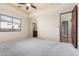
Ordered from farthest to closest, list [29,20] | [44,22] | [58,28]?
[29,20] → [44,22] → [58,28]

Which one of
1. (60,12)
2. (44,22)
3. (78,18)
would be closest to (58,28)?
(60,12)

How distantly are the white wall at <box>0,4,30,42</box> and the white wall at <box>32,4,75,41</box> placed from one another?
57.7 inches

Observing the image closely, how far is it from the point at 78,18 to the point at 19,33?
5273 millimetres

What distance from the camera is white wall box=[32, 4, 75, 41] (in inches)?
Answer: 220

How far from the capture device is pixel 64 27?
10.1m

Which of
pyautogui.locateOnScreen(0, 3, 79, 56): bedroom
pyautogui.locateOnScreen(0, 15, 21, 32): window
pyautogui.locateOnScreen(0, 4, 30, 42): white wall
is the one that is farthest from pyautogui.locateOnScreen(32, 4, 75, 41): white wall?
pyautogui.locateOnScreen(0, 15, 21, 32): window

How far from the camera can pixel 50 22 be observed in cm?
648

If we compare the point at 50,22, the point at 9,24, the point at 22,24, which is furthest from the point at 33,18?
the point at 9,24

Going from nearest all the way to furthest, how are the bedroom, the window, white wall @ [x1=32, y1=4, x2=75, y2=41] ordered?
the bedroom, white wall @ [x1=32, y1=4, x2=75, y2=41], the window

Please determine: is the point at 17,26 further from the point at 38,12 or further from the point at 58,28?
the point at 58,28

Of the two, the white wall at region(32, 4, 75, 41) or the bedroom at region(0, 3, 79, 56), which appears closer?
the bedroom at region(0, 3, 79, 56)

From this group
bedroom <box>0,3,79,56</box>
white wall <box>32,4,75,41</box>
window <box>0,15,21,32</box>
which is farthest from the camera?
window <box>0,15,21,32</box>

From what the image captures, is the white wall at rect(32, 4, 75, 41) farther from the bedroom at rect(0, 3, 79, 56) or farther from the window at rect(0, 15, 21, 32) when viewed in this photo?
the window at rect(0, 15, 21, 32)

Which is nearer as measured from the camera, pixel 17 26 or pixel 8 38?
pixel 8 38
